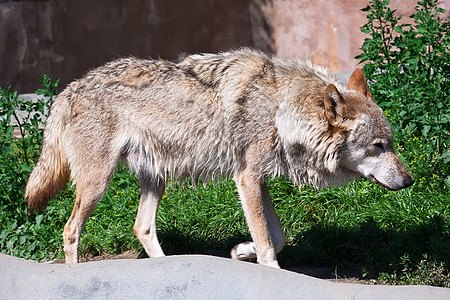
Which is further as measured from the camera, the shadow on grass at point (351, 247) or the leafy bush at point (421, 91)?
the leafy bush at point (421, 91)

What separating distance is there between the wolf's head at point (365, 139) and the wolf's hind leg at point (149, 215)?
1.54 m

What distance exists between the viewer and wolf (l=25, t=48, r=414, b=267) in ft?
14.9

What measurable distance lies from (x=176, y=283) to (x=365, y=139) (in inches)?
68.9

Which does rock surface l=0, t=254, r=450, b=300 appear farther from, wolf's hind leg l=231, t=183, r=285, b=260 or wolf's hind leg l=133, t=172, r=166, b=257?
wolf's hind leg l=133, t=172, r=166, b=257

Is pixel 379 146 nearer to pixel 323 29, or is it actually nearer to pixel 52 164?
pixel 52 164

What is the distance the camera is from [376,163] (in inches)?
179

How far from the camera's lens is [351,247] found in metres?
5.16

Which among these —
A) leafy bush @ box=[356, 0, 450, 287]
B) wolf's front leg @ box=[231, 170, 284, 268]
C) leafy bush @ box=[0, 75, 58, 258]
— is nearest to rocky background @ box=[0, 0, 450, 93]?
leafy bush @ box=[356, 0, 450, 287]

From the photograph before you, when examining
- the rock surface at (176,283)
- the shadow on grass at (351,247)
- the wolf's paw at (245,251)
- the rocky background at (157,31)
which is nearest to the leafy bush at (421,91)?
the shadow on grass at (351,247)

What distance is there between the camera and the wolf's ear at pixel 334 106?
4.37 metres

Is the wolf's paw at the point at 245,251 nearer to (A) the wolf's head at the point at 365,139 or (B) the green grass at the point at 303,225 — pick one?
(B) the green grass at the point at 303,225

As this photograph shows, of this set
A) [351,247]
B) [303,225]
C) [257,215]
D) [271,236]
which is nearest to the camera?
[257,215]

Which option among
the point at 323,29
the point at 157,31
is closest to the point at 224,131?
the point at 323,29

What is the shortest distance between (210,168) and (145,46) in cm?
748
